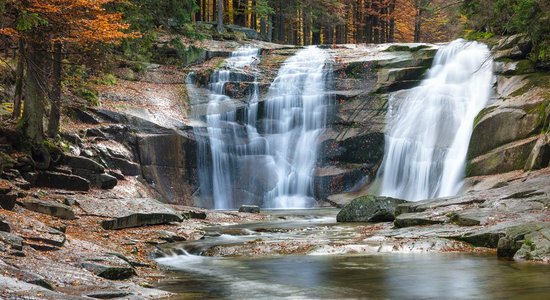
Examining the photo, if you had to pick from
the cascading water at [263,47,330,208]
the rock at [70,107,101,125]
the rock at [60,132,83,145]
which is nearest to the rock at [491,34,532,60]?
the cascading water at [263,47,330,208]

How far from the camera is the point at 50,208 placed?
40.1ft

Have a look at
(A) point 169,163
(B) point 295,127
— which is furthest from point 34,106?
(B) point 295,127

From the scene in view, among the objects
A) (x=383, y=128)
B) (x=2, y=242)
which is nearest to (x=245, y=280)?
(x=2, y=242)

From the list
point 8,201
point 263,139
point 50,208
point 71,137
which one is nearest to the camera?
point 8,201

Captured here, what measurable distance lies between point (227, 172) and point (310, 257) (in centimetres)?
1256

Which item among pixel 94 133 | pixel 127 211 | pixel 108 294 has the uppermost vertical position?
pixel 94 133

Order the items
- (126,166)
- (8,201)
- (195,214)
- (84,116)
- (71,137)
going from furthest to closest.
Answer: (84,116) < (126,166) < (71,137) < (195,214) < (8,201)

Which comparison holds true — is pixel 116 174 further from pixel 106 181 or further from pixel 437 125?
pixel 437 125

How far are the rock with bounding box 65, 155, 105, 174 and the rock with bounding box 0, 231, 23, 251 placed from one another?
8.30 metres

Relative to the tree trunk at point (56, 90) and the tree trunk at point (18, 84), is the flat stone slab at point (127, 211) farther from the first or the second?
the tree trunk at point (18, 84)

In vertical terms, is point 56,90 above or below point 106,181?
above

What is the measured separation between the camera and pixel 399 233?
12.9 m

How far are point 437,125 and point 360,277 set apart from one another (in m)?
15.0

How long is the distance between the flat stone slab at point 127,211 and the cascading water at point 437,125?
9669 mm
